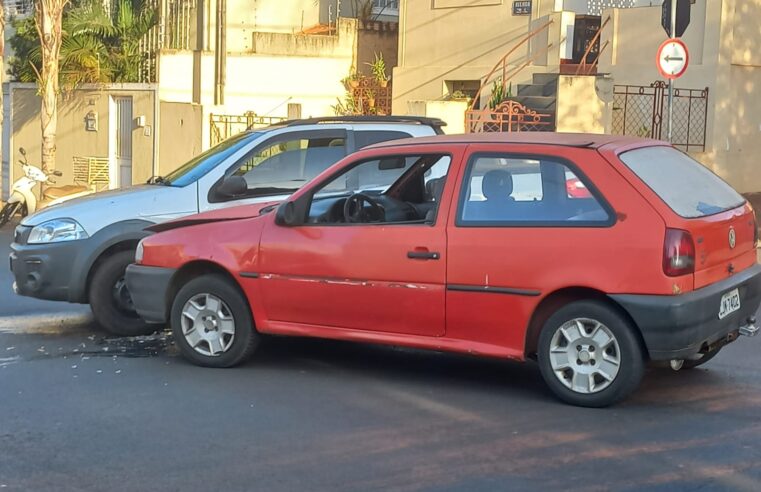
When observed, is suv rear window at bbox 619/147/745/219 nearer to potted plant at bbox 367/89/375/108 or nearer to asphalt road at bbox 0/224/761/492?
asphalt road at bbox 0/224/761/492

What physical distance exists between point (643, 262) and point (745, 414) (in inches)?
45.4

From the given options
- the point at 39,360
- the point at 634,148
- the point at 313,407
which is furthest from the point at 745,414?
the point at 39,360

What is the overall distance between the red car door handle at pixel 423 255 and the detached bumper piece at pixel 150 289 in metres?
1.91

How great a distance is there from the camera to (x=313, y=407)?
6586 mm

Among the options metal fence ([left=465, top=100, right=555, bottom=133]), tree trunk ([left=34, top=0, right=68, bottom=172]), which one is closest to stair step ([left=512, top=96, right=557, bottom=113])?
metal fence ([left=465, top=100, right=555, bottom=133])

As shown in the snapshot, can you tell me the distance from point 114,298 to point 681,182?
4.77m

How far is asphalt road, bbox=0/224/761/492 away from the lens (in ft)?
17.4

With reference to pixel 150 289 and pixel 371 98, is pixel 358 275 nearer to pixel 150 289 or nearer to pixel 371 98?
pixel 150 289

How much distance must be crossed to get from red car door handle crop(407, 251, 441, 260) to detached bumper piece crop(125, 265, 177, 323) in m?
1.91

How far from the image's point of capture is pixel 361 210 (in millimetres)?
7188

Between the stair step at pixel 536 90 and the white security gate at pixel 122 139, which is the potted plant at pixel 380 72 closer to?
the stair step at pixel 536 90

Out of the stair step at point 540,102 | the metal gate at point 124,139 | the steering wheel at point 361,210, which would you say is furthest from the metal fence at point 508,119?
the steering wheel at point 361,210

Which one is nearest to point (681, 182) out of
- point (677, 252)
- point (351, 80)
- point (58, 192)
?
point (677, 252)

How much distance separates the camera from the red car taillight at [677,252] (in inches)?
240
